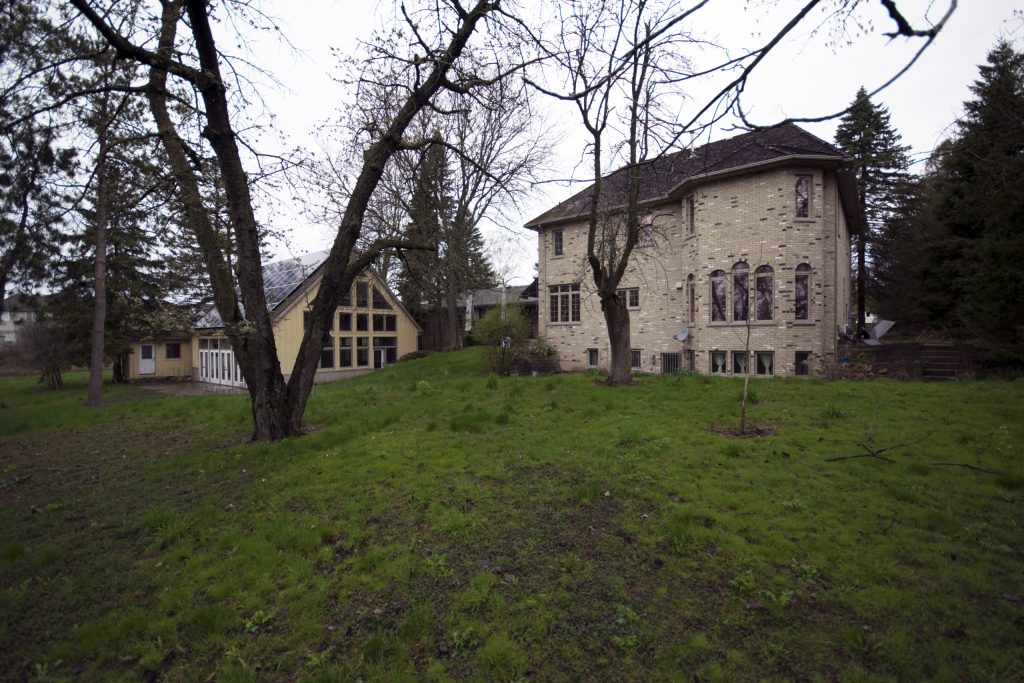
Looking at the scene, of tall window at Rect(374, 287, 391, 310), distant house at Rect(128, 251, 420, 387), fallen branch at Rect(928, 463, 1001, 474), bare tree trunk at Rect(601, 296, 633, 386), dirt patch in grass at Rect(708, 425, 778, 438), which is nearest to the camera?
fallen branch at Rect(928, 463, 1001, 474)

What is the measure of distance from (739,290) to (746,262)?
0.93 m

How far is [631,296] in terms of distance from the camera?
2006 cm

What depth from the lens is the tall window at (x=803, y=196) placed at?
15.2 m

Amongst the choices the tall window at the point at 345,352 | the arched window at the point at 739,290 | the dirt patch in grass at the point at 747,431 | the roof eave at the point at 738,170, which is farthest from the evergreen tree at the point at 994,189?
the tall window at the point at 345,352

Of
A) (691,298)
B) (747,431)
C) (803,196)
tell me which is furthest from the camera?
(691,298)

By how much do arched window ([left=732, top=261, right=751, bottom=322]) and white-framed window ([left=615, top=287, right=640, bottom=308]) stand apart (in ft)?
13.5

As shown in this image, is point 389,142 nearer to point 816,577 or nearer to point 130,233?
point 130,233

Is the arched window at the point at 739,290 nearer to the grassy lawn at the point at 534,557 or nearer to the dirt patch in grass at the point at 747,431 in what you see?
the grassy lawn at the point at 534,557

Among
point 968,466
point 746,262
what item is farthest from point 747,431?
point 746,262

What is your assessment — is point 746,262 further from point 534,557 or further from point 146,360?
point 146,360

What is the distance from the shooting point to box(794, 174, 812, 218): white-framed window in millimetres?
15242

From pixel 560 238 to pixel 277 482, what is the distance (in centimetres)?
1821

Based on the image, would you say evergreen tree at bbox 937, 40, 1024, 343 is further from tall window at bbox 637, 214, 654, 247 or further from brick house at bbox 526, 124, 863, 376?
tall window at bbox 637, 214, 654, 247

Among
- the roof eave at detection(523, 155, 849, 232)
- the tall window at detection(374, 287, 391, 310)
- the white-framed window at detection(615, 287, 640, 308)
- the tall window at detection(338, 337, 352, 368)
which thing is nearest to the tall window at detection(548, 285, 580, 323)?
the white-framed window at detection(615, 287, 640, 308)
